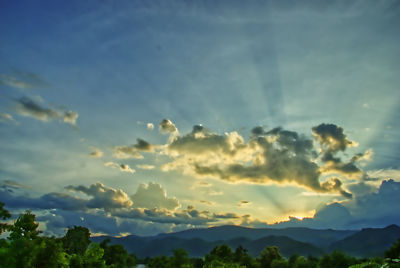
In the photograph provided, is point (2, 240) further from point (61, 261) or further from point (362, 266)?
point (362, 266)

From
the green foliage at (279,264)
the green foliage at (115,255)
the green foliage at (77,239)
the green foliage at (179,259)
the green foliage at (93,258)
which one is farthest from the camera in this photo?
the green foliage at (115,255)

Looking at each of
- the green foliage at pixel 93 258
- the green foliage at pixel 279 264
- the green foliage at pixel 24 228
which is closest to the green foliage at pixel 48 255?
the green foliage at pixel 24 228

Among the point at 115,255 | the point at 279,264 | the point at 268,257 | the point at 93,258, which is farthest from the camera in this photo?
the point at 115,255

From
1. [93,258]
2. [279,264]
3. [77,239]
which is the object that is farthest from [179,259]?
[77,239]

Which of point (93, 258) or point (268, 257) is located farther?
point (268, 257)

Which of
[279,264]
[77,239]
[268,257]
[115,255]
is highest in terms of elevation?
[77,239]

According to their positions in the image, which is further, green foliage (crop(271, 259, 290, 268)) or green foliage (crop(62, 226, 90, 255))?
green foliage (crop(62, 226, 90, 255))

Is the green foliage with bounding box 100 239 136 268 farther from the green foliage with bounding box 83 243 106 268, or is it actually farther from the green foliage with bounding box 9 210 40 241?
the green foliage with bounding box 9 210 40 241

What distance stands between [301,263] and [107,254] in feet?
285

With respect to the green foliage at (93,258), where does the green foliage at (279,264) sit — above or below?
below

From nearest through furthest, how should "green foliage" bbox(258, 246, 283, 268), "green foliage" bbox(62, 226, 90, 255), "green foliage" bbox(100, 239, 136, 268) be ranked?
"green foliage" bbox(62, 226, 90, 255), "green foliage" bbox(258, 246, 283, 268), "green foliage" bbox(100, 239, 136, 268)

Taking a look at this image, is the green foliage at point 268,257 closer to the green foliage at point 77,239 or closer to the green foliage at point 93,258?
the green foliage at point 77,239

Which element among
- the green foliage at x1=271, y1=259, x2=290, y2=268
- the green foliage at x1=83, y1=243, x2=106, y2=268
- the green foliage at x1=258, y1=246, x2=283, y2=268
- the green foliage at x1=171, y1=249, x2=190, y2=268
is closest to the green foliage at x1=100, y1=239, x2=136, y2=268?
the green foliage at x1=258, y1=246, x2=283, y2=268

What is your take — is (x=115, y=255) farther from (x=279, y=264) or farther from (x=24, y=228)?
(x=24, y=228)
